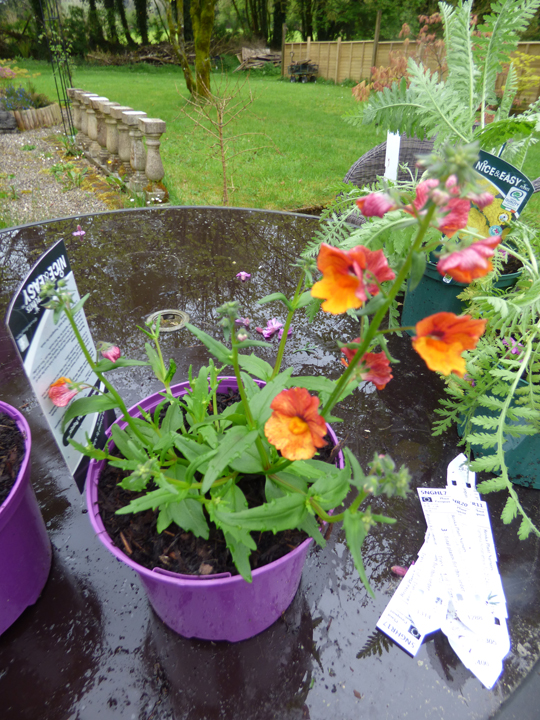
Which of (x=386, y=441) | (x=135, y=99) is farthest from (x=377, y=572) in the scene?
(x=135, y=99)

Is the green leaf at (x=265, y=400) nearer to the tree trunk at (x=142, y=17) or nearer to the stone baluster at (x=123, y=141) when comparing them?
the stone baluster at (x=123, y=141)

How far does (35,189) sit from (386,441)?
170 inches

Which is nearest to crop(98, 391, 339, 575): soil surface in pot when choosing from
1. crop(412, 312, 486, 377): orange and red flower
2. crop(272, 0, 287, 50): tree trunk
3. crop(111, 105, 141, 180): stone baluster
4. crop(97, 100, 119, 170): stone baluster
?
crop(412, 312, 486, 377): orange and red flower

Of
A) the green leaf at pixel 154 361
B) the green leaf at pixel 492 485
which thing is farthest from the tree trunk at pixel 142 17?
the green leaf at pixel 492 485

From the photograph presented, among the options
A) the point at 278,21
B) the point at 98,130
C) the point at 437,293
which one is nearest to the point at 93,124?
the point at 98,130

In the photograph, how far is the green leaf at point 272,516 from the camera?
1.97 feet

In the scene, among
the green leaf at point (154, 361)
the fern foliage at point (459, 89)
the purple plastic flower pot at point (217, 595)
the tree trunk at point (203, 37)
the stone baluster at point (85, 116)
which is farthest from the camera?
the tree trunk at point (203, 37)

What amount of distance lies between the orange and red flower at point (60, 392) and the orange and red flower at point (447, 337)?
53 cm

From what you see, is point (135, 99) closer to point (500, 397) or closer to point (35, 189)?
point (35, 189)

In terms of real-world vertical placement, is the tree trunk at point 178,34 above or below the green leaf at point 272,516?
above

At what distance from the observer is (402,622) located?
0.83m

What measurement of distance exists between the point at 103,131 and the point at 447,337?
5409 millimetres

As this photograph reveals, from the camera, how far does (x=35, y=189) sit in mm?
4152

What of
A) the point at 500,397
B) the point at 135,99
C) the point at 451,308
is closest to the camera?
the point at 500,397
